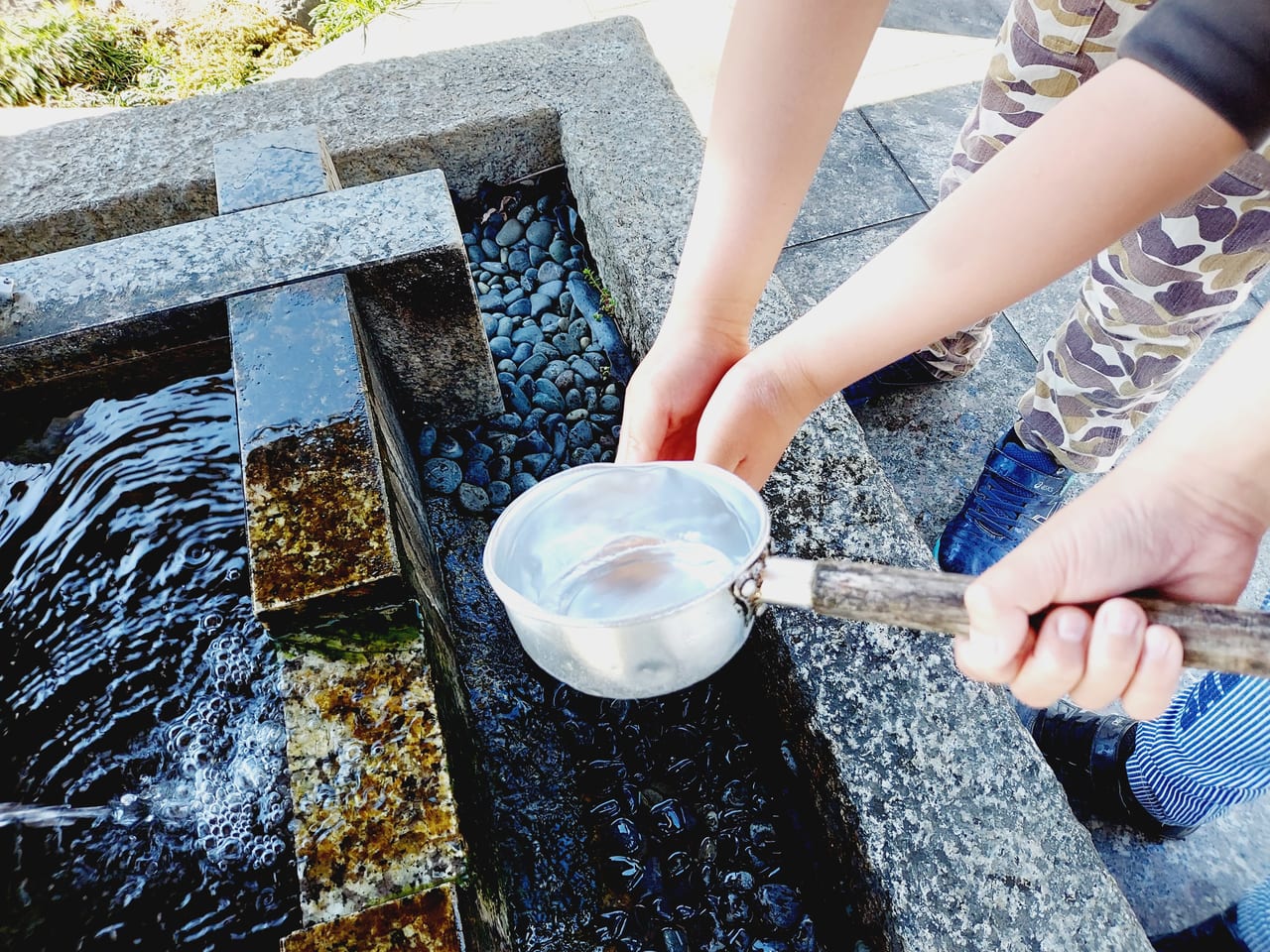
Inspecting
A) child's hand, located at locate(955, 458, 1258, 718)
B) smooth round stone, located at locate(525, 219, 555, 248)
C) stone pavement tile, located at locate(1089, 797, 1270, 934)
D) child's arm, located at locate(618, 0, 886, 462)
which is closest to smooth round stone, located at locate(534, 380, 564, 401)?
smooth round stone, located at locate(525, 219, 555, 248)

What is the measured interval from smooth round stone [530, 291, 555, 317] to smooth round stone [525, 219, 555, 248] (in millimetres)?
254

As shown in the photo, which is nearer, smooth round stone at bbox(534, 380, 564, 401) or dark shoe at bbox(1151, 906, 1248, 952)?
dark shoe at bbox(1151, 906, 1248, 952)

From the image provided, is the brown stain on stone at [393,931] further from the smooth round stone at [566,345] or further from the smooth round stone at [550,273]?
the smooth round stone at [550,273]

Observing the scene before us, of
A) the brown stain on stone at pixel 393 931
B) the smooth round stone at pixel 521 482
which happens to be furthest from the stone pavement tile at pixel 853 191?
the brown stain on stone at pixel 393 931

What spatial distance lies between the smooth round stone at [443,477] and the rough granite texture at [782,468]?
13 centimetres

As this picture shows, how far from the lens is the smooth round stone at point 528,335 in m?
2.61

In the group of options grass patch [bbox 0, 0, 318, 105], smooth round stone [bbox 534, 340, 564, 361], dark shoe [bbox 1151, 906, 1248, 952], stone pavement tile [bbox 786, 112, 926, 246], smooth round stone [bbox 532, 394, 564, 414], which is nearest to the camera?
dark shoe [bbox 1151, 906, 1248, 952]

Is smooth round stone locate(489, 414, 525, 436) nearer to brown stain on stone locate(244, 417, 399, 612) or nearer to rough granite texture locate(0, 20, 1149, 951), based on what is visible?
rough granite texture locate(0, 20, 1149, 951)

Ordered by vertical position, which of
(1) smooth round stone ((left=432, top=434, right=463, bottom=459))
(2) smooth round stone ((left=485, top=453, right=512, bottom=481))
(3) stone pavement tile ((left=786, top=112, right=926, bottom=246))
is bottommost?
(1) smooth round stone ((left=432, top=434, right=463, bottom=459))

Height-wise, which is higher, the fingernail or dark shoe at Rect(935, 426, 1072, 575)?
the fingernail

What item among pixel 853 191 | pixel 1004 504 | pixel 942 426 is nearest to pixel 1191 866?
pixel 1004 504

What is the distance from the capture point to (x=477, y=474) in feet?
7.41

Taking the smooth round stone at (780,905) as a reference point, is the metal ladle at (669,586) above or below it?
above

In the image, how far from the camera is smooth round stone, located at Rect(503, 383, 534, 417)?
2.44 metres
